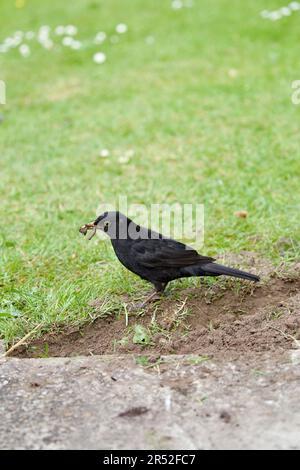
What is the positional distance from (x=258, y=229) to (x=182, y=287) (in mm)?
1121

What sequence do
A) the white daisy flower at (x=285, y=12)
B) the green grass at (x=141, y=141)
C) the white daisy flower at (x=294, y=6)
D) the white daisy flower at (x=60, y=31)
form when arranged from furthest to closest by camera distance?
the white daisy flower at (x=60, y=31) < the white daisy flower at (x=294, y=6) < the white daisy flower at (x=285, y=12) < the green grass at (x=141, y=141)

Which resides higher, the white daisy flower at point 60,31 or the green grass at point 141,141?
the white daisy flower at point 60,31

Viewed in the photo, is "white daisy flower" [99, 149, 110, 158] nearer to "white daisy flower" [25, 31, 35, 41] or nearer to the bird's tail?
the bird's tail

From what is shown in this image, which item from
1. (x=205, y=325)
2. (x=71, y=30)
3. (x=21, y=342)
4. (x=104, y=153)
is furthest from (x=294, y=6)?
(x=21, y=342)

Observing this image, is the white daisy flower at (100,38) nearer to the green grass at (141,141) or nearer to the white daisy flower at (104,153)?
the green grass at (141,141)

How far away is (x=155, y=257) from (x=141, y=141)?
3.60m

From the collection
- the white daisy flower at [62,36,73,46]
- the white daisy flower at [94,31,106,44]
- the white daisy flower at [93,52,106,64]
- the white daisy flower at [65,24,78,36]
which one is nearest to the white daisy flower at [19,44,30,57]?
the white daisy flower at [62,36,73,46]

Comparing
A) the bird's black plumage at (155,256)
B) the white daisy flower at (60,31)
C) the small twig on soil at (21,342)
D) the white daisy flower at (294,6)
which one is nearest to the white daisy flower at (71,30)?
the white daisy flower at (60,31)

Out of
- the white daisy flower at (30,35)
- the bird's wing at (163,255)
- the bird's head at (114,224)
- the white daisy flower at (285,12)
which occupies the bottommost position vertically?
the bird's wing at (163,255)

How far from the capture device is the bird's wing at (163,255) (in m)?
4.38

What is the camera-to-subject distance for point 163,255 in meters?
4.42

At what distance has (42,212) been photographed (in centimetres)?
627

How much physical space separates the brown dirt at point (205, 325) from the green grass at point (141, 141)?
0.17m
